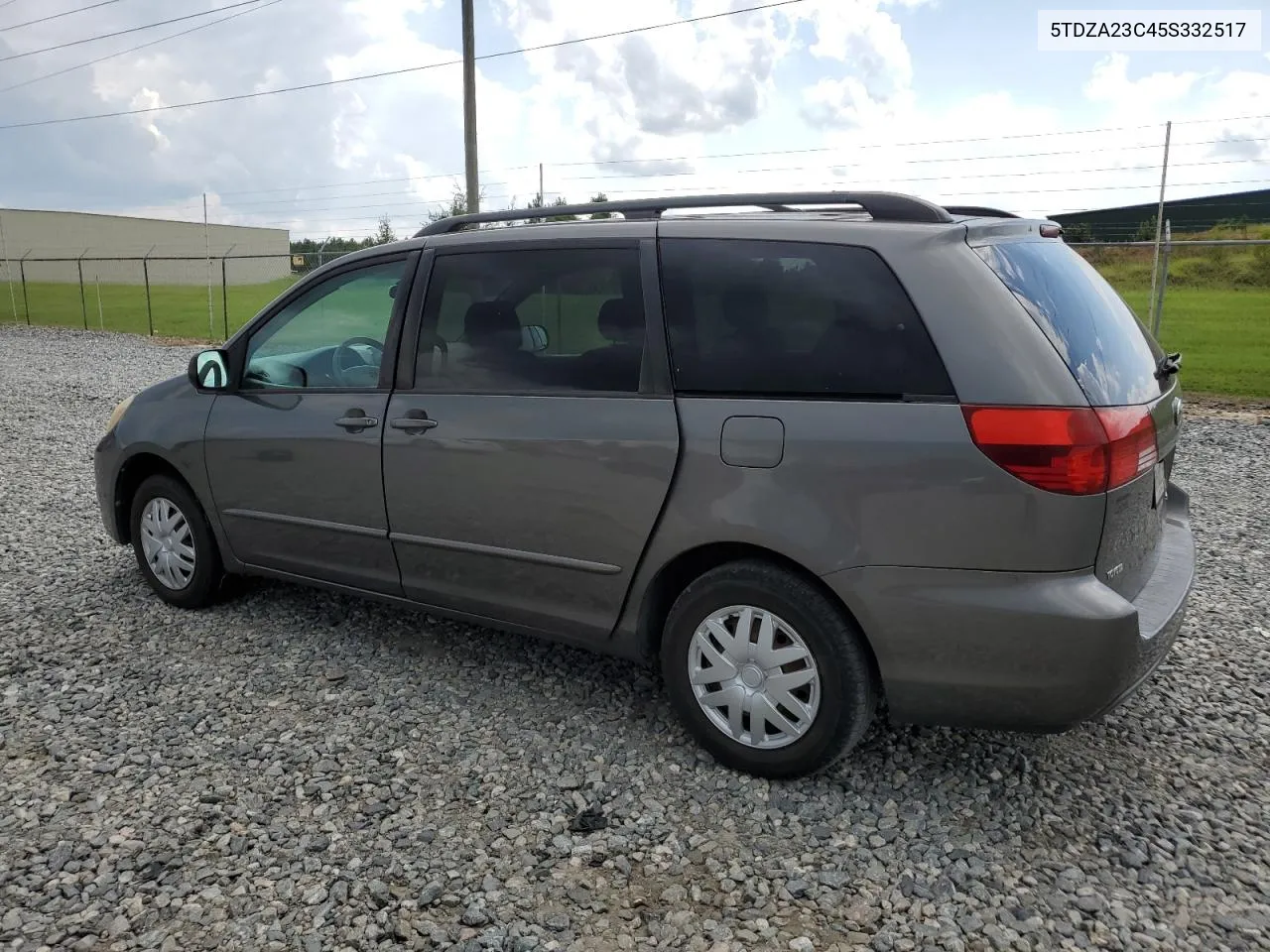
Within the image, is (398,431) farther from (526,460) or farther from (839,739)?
(839,739)

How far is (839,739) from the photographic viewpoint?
2.91m

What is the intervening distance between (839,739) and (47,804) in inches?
98.1

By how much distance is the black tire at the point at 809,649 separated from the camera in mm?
2842

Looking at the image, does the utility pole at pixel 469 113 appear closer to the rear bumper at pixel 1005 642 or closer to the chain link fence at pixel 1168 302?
the chain link fence at pixel 1168 302

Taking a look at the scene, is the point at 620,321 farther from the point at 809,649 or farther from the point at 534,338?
the point at 809,649

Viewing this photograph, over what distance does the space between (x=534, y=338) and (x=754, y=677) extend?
1.43m

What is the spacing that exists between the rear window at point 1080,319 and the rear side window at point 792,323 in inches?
13.3

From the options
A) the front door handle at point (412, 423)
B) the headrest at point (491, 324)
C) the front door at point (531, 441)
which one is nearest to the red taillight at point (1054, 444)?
the front door at point (531, 441)

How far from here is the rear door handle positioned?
3758 mm

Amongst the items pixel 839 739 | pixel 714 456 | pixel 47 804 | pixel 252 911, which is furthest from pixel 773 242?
pixel 47 804

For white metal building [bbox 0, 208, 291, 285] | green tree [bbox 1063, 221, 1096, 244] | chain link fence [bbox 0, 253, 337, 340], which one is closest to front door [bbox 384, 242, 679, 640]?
green tree [bbox 1063, 221, 1096, 244]

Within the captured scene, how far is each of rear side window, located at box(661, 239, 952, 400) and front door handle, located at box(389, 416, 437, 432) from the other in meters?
1.04

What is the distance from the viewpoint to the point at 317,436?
12.9 ft

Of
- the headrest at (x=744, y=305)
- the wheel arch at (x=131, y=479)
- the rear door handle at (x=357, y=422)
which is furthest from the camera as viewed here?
the wheel arch at (x=131, y=479)
